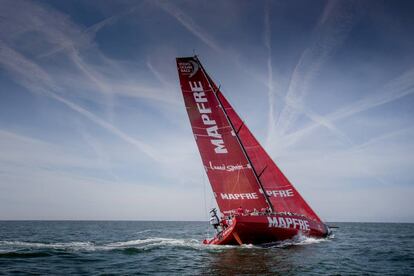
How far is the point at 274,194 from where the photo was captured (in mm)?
25375

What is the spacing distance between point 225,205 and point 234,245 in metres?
3.07

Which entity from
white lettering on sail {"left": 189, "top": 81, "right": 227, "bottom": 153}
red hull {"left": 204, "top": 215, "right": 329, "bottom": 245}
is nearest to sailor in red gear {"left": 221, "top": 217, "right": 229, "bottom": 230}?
red hull {"left": 204, "top": 215, "right": 329, "bottom": 245}

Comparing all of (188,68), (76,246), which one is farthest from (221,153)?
(76,246)

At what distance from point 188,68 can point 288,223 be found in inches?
490

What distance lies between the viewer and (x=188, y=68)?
22750 millimetres

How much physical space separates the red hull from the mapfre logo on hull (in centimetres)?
1047

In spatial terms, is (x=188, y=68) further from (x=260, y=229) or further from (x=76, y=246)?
(x=76, y=246)

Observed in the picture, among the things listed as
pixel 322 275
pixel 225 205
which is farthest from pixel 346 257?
pixel 225 205

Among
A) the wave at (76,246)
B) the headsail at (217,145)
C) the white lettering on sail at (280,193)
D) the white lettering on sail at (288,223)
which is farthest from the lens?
the white lettering on sail at (280,193)

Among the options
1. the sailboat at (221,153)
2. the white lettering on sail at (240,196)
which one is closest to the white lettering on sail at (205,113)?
the sailboat at (221,153)

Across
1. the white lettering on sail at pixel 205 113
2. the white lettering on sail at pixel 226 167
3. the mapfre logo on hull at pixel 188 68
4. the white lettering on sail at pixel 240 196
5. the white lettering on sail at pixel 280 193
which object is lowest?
the white lettering on sail at pixel 240 196

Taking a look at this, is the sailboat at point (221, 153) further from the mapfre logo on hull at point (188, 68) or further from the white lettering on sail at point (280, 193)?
the white lettering on sail at point (280, 193)

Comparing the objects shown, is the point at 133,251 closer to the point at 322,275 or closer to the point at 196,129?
the point at 196,129

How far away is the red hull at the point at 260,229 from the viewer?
18.6 m
